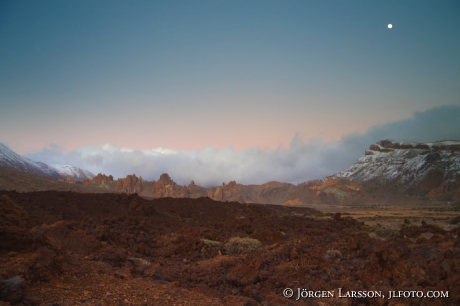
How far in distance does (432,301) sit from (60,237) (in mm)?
11965

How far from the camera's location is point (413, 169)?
134125 mm

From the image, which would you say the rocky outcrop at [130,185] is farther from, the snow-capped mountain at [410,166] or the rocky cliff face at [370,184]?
Answer: the snow-capped mountain at [410,166]

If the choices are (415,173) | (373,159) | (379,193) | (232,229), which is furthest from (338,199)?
(232,229)

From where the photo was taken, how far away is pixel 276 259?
11.3 meters

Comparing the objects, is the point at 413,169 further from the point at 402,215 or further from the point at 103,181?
the point at 103,181

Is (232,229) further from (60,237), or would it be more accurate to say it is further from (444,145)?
(444,145)

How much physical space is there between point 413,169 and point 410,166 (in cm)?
351

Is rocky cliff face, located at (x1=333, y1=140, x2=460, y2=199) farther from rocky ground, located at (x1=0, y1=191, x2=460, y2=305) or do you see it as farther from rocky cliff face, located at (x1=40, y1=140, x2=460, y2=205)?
rocky ground, located at (x1=0, y1=191, x2=460, y2=305)

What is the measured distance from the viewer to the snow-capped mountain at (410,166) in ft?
404

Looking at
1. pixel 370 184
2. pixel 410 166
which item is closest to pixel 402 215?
pixel 410 166

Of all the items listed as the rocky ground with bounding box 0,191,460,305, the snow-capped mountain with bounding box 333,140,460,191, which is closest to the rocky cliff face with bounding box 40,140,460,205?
the snow-capped mountain with bounding box 333,140,460,191

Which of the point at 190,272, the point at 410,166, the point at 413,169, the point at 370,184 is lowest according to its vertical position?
the point at 190,272

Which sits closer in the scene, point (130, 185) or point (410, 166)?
point (130, 185)

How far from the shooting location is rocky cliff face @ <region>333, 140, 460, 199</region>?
11862cm
